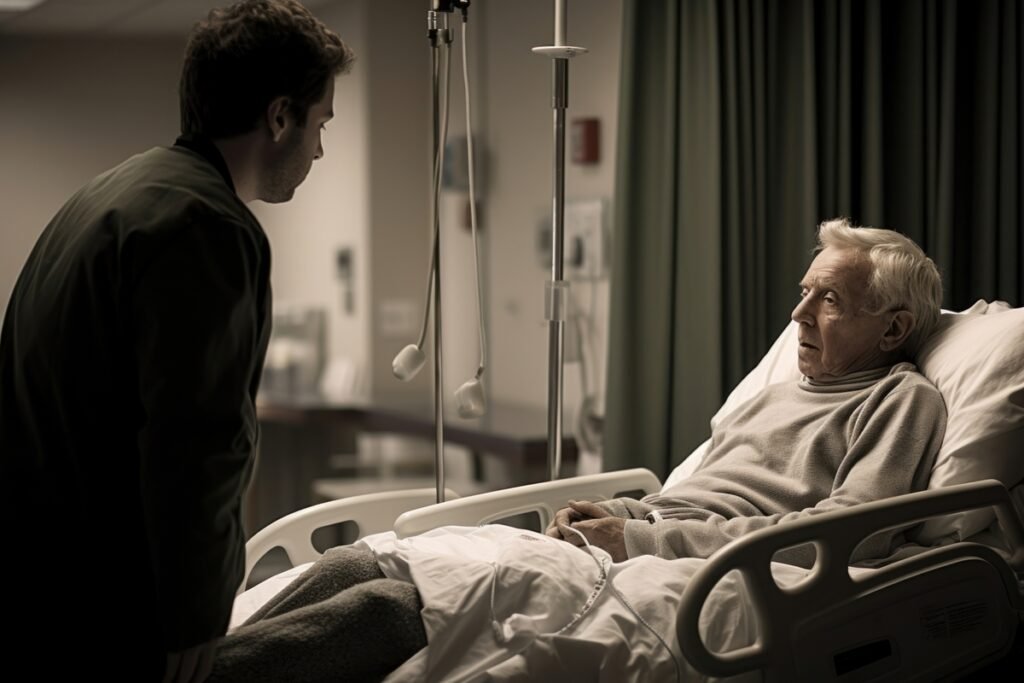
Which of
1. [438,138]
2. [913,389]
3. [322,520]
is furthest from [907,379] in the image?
[322,520]

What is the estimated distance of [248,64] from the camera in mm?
1348

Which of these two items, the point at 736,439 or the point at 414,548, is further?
the point at 736,439

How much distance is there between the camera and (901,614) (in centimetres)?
178

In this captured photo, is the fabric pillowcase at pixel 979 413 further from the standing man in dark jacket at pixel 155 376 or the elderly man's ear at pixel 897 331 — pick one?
the standing man in dark jacket at pixel 155 376

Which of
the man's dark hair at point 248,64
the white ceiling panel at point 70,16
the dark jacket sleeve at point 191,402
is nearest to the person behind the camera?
the dark jacket sleeve at point 191,402

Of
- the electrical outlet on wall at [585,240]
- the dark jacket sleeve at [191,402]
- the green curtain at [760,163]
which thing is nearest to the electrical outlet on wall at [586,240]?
the electrical outlet on wall at [585,240]

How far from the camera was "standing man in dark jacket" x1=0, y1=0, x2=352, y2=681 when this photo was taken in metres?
1.24

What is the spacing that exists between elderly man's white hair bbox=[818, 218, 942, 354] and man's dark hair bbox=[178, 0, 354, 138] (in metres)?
1.20

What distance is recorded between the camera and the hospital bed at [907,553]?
1.60 metres

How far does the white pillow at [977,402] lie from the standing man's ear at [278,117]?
4.04ft

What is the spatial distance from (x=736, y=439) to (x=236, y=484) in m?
1.21

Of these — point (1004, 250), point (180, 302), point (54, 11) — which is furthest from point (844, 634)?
point (54, 11)

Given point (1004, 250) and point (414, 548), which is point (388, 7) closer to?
point (1004, 250)

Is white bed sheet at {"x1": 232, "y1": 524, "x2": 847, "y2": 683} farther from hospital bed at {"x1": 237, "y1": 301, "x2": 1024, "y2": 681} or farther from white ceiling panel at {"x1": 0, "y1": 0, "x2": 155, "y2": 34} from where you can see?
white ceiling panel at {"x1": 0, "y1": 0, "x2": 155, "y2": 34}
